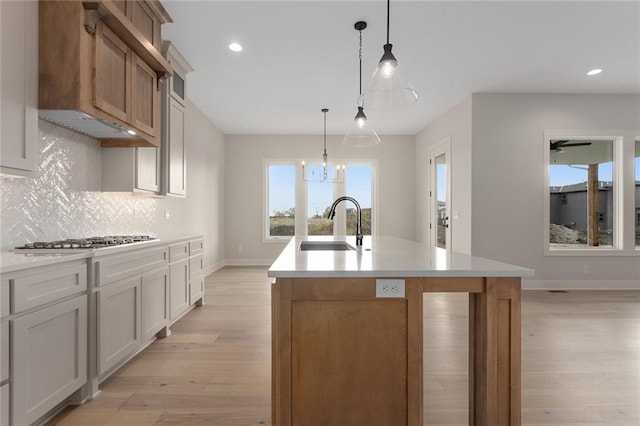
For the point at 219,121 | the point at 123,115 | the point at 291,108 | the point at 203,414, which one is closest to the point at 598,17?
the point at 291,108

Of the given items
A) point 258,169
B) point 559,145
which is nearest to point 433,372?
point 559,145

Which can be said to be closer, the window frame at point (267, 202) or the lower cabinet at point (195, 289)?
the lower cabinet at point (195, 289)

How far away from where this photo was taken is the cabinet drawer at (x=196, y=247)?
343cm

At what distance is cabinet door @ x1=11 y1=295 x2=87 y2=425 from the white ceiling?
8.02 ft

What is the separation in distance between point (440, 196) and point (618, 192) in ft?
8.08

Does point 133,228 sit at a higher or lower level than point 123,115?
lower

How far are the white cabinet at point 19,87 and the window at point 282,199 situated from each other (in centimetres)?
493

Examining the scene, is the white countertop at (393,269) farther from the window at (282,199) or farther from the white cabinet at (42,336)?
the window at (282,199)

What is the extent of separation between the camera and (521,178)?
4438 mm

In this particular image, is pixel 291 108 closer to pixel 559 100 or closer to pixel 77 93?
pixel 77 93

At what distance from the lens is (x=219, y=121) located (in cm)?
570

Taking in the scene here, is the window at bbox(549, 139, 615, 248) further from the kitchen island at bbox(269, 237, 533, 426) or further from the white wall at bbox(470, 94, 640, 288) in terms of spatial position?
the kitchen island at bbox(269, 237, 533, 426)

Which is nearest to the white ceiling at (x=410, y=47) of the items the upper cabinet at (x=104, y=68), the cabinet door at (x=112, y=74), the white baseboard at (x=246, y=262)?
the upper cabinet at (x=104, y=68)

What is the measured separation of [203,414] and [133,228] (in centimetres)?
214
